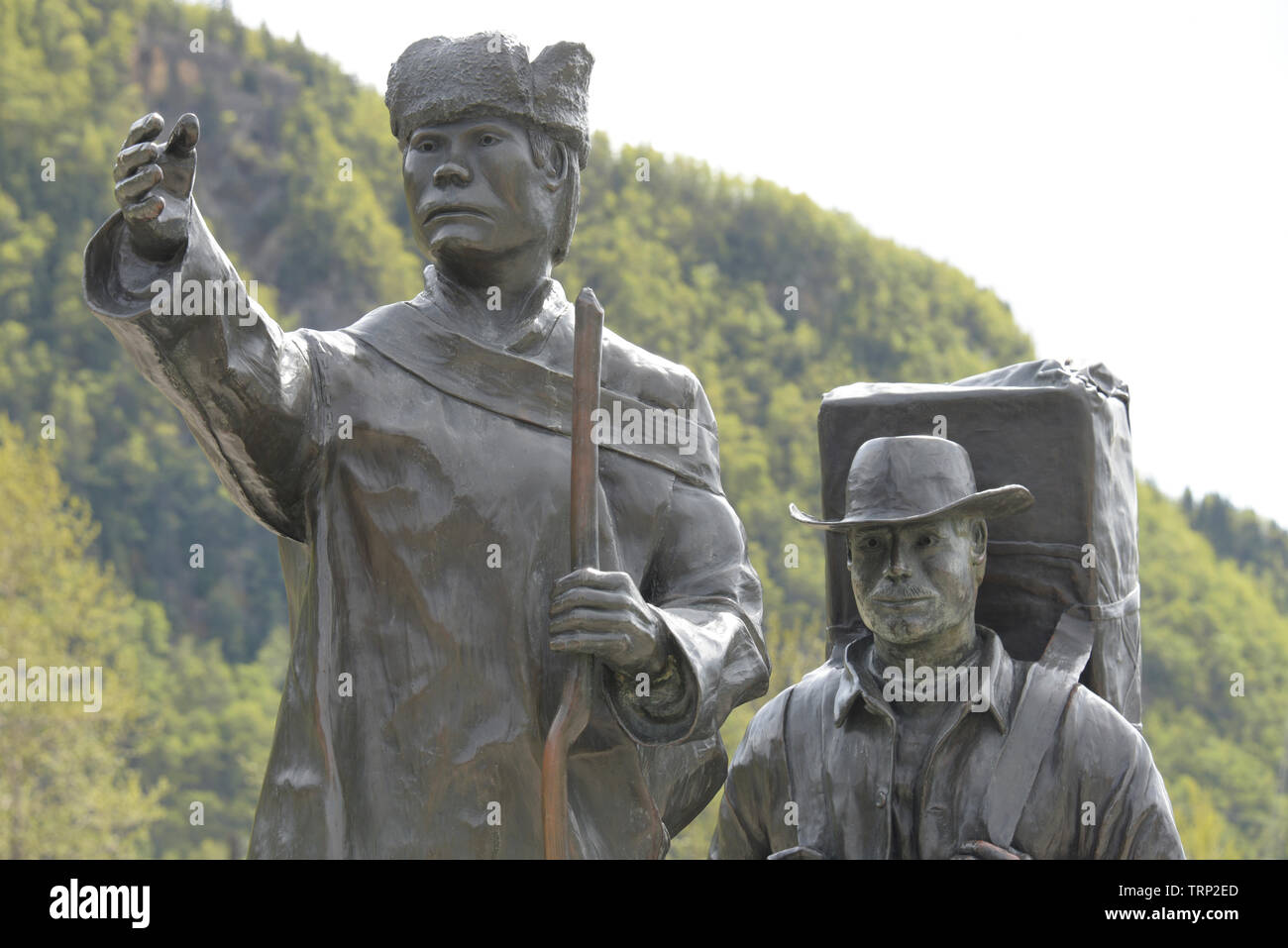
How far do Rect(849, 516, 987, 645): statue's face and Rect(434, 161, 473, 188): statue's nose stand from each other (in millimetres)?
1249

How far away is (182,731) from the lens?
1811 inches

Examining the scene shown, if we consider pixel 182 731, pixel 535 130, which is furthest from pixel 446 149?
pixel 182 731

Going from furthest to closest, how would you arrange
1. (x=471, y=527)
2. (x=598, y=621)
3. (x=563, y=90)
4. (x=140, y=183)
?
1. (x=563, y=90)
2. (x=471, y=527)
3. (x=598, y=621)
4. (x=140, y=183)

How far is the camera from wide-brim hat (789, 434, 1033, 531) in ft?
15.4

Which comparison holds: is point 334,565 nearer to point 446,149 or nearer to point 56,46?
point 446,149

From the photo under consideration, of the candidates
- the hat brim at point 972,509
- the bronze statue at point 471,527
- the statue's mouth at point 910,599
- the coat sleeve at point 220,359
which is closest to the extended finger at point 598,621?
the bronze statue at point 471,527

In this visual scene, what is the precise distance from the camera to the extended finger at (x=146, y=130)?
13.5ft

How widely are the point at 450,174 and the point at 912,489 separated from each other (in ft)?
4.30

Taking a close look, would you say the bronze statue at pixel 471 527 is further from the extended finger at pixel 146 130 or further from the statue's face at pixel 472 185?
the extended finger at pixel 146 130

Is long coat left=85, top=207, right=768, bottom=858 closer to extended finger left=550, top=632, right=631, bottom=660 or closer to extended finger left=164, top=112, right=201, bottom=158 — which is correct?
extended finger left=550, top=632, right=631, bottom=660

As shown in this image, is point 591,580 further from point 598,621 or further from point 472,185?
point 472,185

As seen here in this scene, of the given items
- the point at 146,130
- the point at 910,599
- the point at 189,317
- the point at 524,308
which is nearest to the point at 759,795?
the point at 910,599

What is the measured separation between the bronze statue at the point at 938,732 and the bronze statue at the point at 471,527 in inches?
11.8

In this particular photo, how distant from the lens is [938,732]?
470cm
